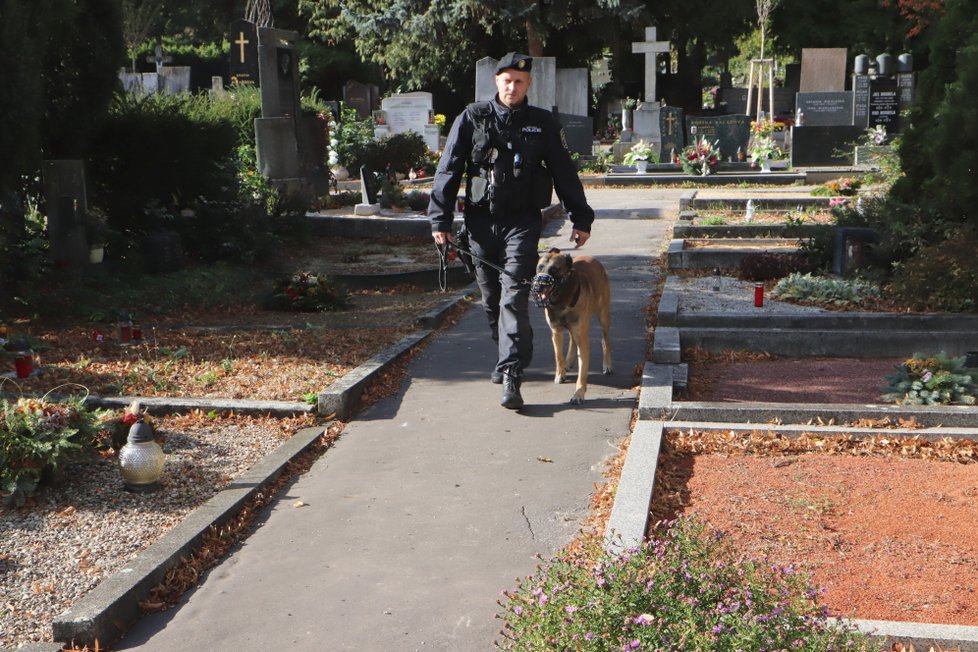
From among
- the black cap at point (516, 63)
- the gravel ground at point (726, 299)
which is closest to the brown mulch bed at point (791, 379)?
the gravel ground at point (726, 299)

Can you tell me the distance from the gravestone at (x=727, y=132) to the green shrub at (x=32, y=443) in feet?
78.1

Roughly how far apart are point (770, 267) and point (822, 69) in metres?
26.3

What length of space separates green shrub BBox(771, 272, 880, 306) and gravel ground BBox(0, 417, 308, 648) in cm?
525

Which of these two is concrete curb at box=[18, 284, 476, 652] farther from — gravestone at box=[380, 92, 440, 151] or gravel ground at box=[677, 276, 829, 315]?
gravestone at box=[380, 92, 440, 151]

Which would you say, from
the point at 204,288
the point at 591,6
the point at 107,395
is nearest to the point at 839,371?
the point at 107,395

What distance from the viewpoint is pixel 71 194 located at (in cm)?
1133

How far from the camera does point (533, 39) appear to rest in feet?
122

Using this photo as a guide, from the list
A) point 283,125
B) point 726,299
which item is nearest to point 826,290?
point 726,299

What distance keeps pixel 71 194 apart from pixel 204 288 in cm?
187

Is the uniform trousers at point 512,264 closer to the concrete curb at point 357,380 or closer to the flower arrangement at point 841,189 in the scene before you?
the concrete curb at point 357,380

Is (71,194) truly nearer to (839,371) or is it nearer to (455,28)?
(839,371)

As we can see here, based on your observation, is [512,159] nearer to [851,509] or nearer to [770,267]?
[851,509]

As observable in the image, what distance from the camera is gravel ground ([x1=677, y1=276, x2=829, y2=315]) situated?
905cm

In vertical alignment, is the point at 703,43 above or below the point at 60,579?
above
